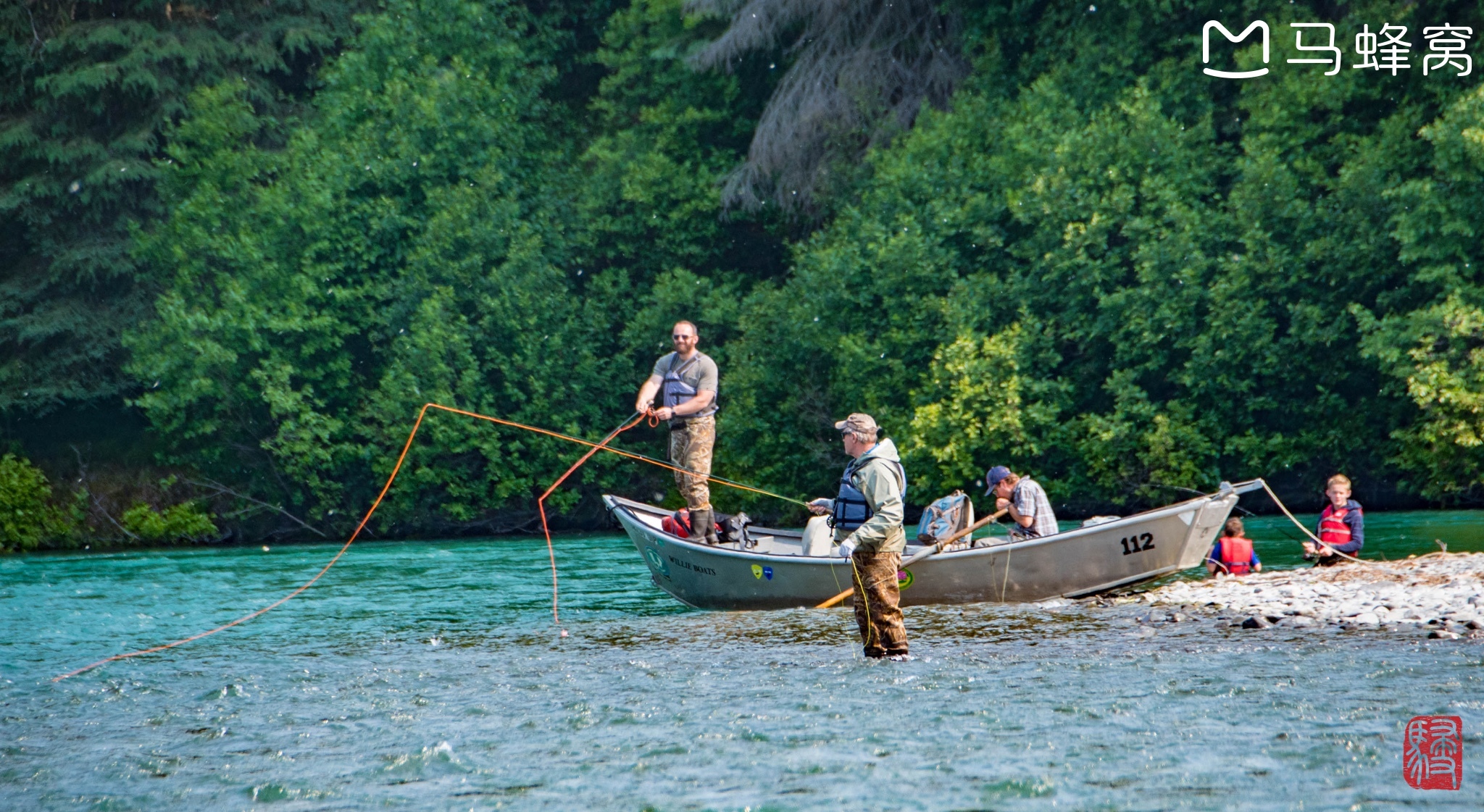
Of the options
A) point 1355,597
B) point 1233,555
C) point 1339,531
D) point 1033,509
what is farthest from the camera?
point 1233,555

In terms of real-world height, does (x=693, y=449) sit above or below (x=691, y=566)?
above

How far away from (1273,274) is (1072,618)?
476 inches

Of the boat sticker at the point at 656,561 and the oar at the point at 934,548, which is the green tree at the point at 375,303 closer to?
the boat sticker at the point at 656,561

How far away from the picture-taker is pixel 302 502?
91.2 feet

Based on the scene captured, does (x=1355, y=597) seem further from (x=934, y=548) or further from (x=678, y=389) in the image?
(x=678, y=389)

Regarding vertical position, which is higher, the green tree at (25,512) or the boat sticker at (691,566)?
the green tree at (25,512)

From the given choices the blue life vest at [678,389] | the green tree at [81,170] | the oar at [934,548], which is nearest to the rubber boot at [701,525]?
the blue life vest at [678,389]

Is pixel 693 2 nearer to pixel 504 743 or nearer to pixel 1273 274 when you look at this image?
pixel 1273 274

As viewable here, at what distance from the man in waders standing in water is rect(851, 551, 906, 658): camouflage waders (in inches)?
133

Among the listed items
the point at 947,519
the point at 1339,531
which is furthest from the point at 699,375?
the point at 1339,531

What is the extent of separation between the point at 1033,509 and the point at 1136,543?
2.94 ft

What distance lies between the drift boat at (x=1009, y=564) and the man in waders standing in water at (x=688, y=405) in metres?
0.65

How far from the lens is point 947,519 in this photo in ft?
40.9

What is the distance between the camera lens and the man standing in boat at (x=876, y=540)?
29.5 feet
